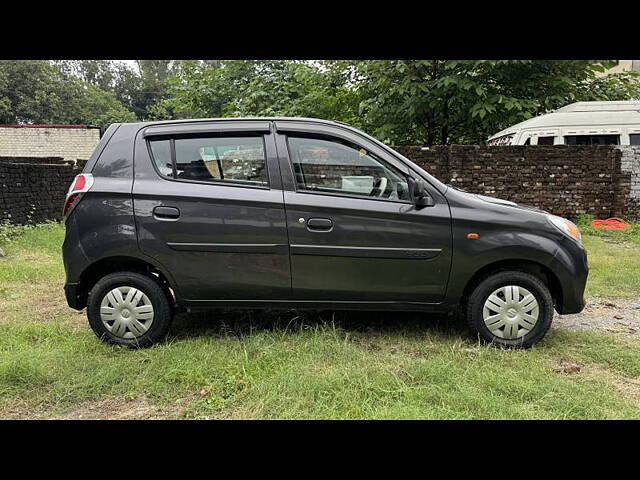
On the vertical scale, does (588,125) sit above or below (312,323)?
above

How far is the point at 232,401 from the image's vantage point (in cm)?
292

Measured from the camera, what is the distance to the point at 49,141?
17.1 metres

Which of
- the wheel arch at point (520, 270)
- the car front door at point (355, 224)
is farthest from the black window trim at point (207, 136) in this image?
the wheel arch at point (520, 270)

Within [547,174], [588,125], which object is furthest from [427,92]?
[588,125]

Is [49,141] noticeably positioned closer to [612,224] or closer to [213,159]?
[213,159]

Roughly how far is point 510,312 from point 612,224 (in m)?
7.81

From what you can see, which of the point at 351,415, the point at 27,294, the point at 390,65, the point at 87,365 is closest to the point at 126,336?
the point at 87,365

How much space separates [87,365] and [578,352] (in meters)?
3.70

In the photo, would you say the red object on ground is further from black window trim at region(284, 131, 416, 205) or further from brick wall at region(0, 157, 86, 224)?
brick wall at region(0, 157, 86, 224)

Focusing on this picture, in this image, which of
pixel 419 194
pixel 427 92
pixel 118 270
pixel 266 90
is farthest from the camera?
pixel 266 90

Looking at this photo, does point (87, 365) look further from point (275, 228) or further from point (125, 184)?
point (275, 228)

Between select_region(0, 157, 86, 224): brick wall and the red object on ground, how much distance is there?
11620mm

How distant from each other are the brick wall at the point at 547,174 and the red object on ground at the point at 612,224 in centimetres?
27

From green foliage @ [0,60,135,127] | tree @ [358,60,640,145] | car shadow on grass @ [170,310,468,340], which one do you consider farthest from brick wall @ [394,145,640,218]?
green foliage @ [0,60,135,127]
